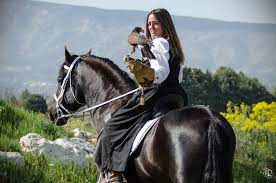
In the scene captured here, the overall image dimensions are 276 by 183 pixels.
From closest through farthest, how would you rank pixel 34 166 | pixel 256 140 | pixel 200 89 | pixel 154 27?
pixel 154 27, pixel 34 166, pixel 256 140, pixel 200 89

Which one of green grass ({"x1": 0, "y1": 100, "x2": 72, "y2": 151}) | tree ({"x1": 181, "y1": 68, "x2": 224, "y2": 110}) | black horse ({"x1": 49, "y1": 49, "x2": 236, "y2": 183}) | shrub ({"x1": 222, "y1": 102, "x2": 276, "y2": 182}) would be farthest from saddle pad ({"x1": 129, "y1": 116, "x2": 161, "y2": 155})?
tree ({"x1": 181, "y1": 68, "x2": 224, "y2": 110})

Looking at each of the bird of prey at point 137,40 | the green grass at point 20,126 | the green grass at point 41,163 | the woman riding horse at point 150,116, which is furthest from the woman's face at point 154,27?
the green grass at point 20,126

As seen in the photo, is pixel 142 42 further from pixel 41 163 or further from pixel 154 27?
pixel 41 163

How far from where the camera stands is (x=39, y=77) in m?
76.8

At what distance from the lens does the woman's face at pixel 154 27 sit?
462 cm

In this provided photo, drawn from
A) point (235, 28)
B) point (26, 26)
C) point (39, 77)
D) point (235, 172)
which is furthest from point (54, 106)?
point (235, 28)

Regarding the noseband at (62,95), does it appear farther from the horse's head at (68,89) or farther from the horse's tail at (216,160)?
the horse's tail at (216,160)

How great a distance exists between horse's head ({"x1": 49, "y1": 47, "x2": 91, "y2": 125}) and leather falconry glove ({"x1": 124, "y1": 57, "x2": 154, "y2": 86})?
1123 mm

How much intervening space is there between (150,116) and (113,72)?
79cm

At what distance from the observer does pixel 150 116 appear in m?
4.43

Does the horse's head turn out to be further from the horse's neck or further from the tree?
the tree

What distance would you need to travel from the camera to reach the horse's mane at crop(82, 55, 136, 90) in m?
4.93

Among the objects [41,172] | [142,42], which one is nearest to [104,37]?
[41,172]

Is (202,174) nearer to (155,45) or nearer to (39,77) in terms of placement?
(155,45)
